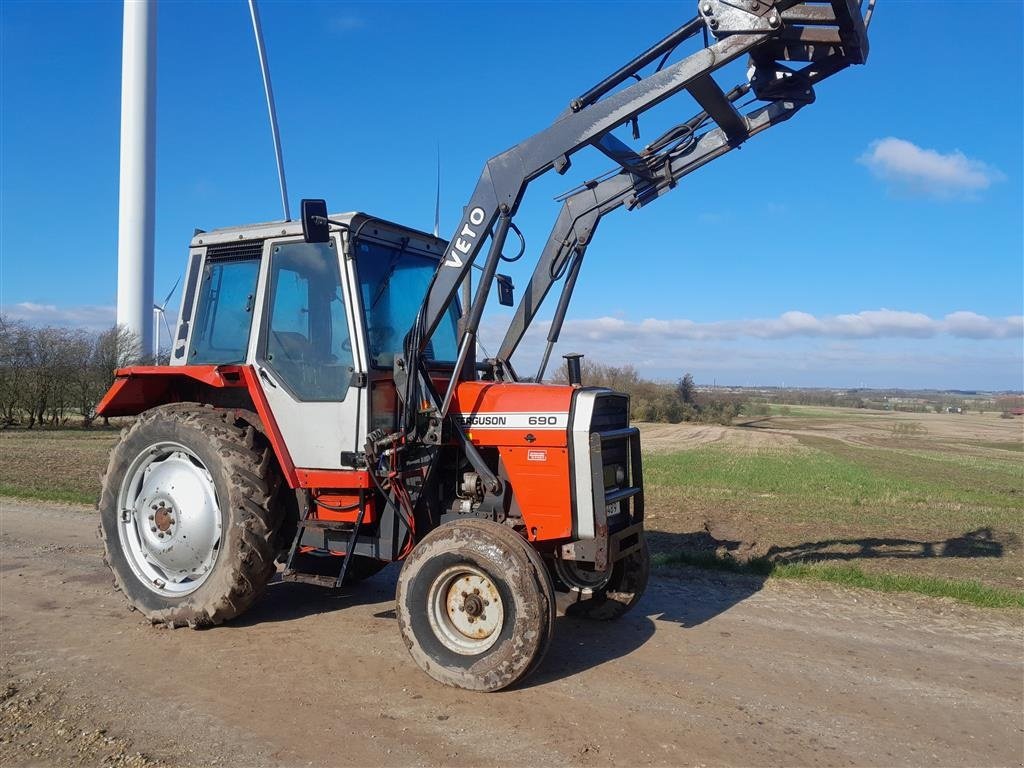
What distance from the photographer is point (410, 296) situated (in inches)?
226

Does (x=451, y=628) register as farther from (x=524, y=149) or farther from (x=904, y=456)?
(x=904, y=456)

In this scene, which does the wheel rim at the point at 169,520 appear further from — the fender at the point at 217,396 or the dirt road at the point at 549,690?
the fender at the point at 217,396

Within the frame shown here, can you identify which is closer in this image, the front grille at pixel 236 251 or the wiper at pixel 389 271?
the wiper at pixel 389 271

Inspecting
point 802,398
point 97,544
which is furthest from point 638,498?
point 802,398

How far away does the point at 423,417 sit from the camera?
203 inches

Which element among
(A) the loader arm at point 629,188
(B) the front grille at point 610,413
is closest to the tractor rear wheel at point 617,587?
(B) the front grille at point 610,413

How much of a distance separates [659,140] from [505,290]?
1.65 meters

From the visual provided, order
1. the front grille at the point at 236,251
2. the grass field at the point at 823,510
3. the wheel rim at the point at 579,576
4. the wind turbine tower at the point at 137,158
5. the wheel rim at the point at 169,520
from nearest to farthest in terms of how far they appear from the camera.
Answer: the wheel rim at the point at 579,576 < the wheel rim at the point at 169,520 < the front grille at the point at 236,251 < the grass field at the point at 823,510 < the wind turbine tower at the point at 137,158

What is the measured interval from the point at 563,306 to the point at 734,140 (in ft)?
5.66

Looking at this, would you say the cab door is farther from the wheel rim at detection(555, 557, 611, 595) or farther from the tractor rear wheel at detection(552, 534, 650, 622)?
the tractor rear wheel at detection(552, 534, 650, 622)

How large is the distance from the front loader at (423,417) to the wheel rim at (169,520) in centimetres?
2

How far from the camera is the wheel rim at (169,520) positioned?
550cm

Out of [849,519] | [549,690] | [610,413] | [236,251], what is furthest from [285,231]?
[849,519]

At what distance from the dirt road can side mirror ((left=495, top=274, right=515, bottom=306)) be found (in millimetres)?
2591
